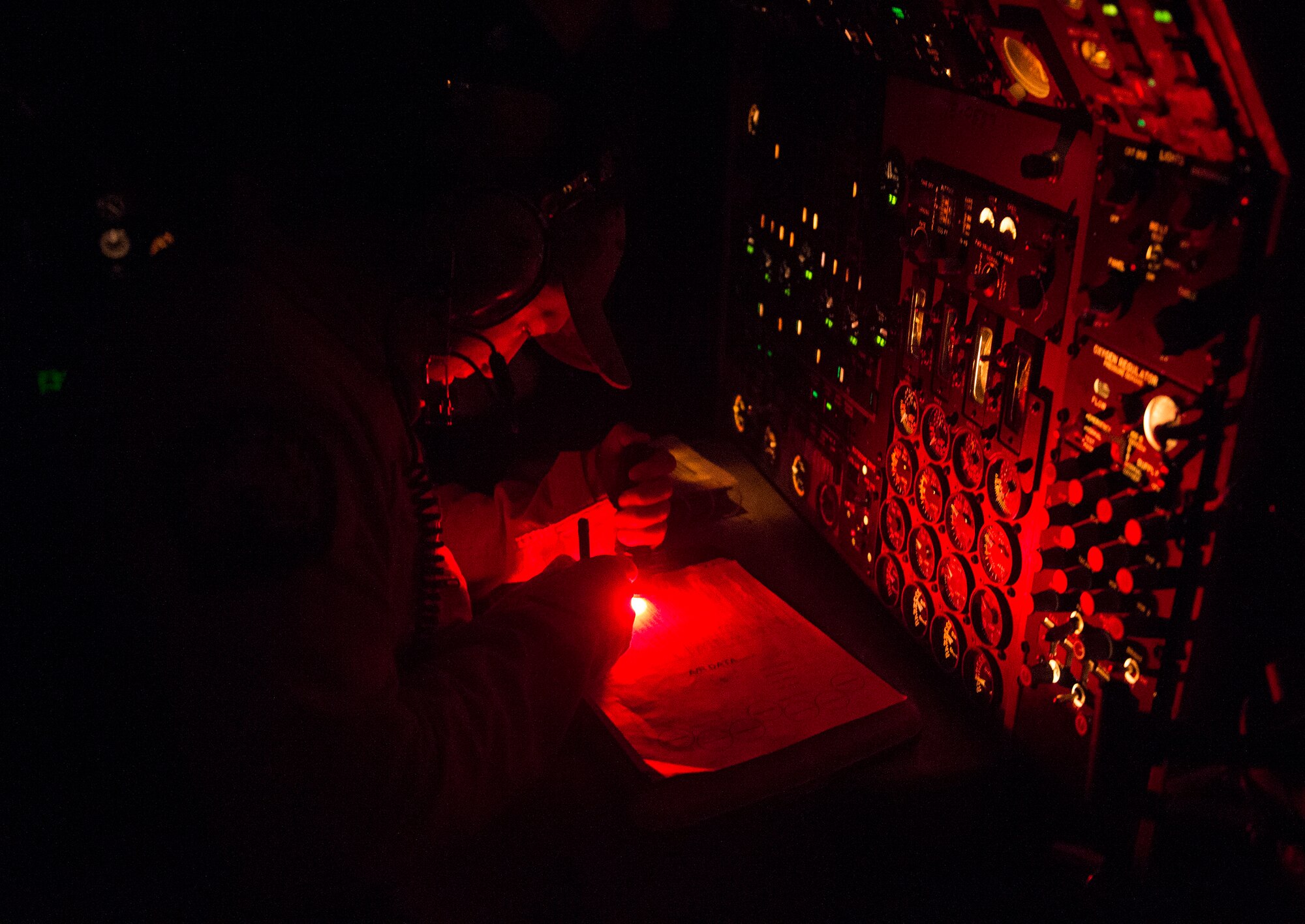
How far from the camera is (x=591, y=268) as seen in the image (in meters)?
1.21

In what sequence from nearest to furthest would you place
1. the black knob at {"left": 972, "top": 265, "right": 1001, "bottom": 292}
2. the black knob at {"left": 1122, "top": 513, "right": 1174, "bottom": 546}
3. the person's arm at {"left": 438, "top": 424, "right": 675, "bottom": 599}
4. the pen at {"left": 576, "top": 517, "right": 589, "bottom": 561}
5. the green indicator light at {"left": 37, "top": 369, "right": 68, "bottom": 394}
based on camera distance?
the black knob at {"left": 1122, "top": 513, "right": 1174, "bottom": 546}
the black knob at {"left": 972, "top": 265, "right": 1001, "bottom": 292}
the pen at {"left": 576, "top": 517, "right": 589, "bottom": 561}
the person's arm at {"left": 438, "top": 424, "right": 675, "bottom": 599}
the green indicator light at {"left": 37, "top": 369, "right": 68, "bottom": 394}

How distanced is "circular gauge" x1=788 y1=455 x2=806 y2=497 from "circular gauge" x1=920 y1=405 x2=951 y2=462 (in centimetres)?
42

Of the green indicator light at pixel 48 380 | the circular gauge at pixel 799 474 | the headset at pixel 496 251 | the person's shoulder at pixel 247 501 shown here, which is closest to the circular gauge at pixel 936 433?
the circular gauge at pixel 799 474

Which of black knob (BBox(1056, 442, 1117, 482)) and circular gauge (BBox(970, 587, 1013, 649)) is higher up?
black knob (BBox(1056, 442, 1117, 482))

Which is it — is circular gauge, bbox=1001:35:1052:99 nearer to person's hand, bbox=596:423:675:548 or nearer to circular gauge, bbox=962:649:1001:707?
circular gauge, bbox=962:649:1001:707

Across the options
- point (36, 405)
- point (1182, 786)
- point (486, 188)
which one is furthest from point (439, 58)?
point (36, 405)

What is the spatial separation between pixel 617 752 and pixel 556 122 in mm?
745

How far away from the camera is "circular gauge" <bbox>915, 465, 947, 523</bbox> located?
1155 mm

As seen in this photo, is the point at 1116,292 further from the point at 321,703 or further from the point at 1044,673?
the point at 321,703

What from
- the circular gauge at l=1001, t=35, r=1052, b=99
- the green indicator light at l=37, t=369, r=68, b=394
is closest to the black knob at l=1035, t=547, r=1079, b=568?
the circular gauge at l=1001, t=35, r=1052, b=99

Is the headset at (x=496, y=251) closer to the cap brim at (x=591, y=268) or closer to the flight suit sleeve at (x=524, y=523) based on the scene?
the cap brim at (x=591, y=268)

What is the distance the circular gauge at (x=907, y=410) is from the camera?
120 centimetres

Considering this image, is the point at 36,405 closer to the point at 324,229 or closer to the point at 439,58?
the point at 324,229

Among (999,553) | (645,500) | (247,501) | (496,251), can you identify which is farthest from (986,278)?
(247,501)
